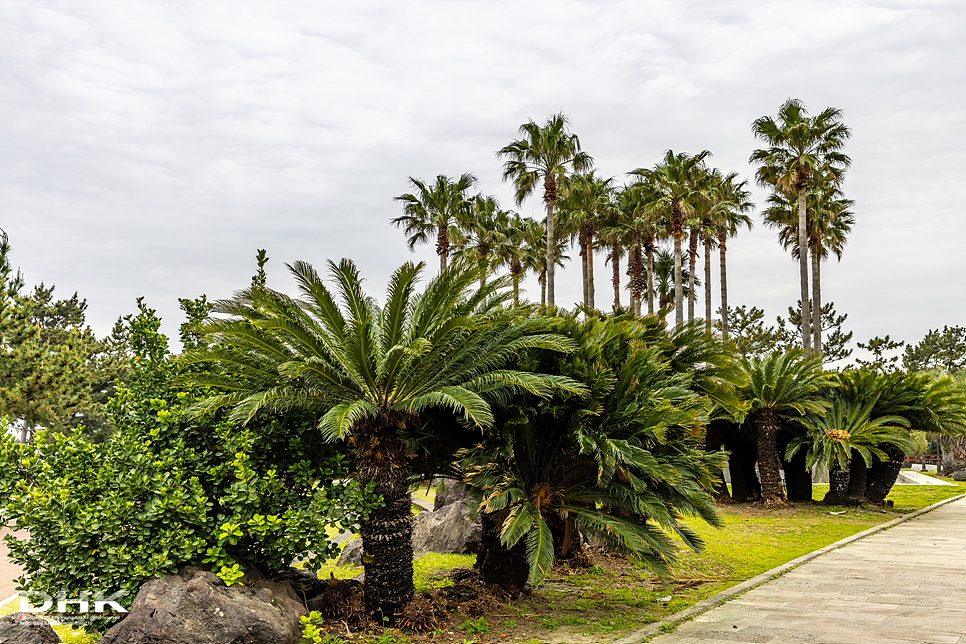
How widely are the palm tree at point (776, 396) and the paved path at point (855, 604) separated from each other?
22.4ft

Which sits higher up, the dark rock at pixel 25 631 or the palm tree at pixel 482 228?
the palm tree at pixel 482 228

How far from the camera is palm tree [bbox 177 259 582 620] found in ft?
29.9

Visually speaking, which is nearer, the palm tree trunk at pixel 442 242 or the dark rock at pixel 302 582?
the dark rock at pixel 302 582

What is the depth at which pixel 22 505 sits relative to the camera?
8.37 meters

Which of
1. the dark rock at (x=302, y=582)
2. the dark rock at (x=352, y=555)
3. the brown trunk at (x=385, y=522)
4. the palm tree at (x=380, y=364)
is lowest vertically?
the dark rock at (x=352, y=555)

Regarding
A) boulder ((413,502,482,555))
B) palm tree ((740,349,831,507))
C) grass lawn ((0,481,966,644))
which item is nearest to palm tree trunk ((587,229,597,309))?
palm tree ((740,349,831,507))

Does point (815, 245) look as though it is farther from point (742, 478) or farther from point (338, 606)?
point (338, 606)

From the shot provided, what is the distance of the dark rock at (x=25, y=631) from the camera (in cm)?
754

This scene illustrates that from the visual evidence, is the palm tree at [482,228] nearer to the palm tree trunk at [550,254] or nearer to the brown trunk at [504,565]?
the palm tree trunk at [550,254]

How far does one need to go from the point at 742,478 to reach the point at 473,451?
18283 millimetres

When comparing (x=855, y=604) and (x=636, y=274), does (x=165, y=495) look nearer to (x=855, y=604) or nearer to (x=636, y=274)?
(x=855, y=604)

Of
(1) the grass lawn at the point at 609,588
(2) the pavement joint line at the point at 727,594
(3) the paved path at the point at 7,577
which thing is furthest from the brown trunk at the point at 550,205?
(3) the paved path at the point at 7,577

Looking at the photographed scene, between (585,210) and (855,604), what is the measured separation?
32.0m

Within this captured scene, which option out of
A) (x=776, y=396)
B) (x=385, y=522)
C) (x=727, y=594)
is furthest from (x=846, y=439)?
(x=385, y=522)
